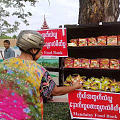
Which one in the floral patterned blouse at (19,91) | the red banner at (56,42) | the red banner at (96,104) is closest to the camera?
the floral patterned blouse at (19,91)

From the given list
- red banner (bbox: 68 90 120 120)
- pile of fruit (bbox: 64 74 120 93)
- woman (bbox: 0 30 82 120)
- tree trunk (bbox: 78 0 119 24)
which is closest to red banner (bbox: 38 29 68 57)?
pile of fruit (bbox: 64 74 120 93)

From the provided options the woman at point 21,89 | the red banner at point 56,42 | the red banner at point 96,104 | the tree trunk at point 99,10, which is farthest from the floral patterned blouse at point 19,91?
the tree trunk at point 99,10

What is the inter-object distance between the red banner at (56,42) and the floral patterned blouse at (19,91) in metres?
2.28

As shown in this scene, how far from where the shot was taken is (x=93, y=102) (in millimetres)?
3830

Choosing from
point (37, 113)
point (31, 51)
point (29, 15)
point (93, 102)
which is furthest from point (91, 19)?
point (29, 15)

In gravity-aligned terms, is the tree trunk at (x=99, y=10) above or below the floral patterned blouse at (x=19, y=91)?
above

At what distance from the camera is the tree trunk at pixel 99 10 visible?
4328mm

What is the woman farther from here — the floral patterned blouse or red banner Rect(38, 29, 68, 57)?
red banner Rect(38, 29, 68, 57)

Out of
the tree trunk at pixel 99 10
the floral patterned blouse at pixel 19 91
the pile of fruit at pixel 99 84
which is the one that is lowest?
the pile of fruit at pixel 99 84

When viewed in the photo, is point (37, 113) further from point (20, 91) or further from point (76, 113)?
point (76, 113)

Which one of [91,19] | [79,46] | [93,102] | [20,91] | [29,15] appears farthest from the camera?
[29,15]

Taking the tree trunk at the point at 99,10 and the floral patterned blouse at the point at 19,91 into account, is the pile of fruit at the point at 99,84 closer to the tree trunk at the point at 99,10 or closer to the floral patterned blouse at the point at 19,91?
the tree trunk at the point at 99,10

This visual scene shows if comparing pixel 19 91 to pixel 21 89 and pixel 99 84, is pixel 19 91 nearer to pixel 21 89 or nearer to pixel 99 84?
pixel 21 89

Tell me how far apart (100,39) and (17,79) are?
2537mm
